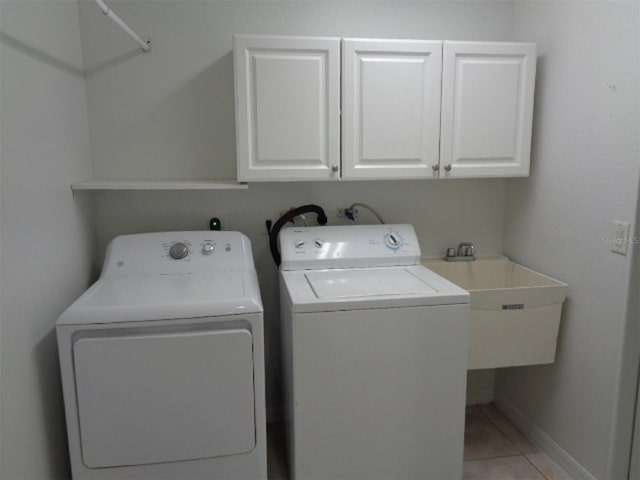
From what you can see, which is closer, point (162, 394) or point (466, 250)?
point (162, 394)

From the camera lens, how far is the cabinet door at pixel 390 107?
2.07 meters

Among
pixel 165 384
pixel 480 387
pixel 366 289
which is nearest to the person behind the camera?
pixel 165 384

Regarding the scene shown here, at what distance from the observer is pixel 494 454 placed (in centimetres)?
232

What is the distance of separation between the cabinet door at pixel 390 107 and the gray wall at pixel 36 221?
1181 millimetres

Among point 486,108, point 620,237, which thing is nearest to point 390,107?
point 486,108

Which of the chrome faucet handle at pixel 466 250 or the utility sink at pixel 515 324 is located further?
the chrome faucet handle at pixel 466 250

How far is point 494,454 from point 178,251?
182 cm

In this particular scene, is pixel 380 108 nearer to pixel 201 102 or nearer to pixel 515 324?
pixel 201 102

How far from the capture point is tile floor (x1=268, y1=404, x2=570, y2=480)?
2.17m

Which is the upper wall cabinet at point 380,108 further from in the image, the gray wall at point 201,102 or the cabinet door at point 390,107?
the gray wall at point 201,102

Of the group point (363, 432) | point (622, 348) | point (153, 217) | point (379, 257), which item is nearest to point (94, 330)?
point (153, 217)

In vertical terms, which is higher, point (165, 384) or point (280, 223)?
point (280, 223)

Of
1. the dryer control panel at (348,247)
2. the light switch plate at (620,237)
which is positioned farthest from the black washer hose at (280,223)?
the light switch plate at (620,237)

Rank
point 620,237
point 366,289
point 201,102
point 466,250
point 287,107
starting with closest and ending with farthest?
point 620,237, point 366,289, point 287,107, point 201,102, point 466,250
